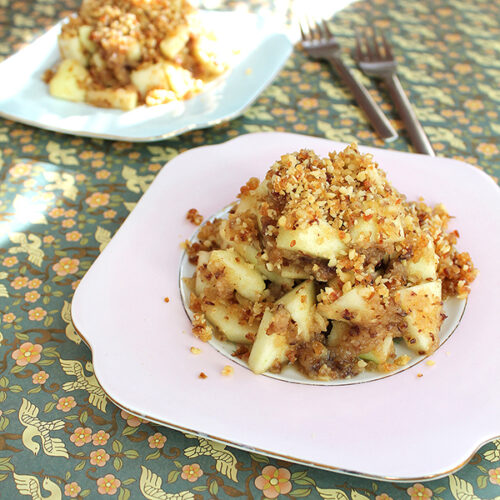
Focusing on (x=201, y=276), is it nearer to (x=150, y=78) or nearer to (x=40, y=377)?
(x=40, y=377)

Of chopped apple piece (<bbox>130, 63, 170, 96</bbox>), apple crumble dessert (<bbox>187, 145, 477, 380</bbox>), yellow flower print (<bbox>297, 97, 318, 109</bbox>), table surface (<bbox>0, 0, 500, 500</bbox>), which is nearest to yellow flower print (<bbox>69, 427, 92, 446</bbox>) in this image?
table surface (<bbox>0, 0, 500, 500</bbox>)

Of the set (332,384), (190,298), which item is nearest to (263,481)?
(332,384)

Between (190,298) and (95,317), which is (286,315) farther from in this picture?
(95,317)

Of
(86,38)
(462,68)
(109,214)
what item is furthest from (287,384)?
(462,68)

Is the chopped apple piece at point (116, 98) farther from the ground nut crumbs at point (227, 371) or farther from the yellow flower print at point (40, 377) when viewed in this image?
the ground nut crumbs at point (227, 371)

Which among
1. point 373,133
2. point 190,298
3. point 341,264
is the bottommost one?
point 373,133

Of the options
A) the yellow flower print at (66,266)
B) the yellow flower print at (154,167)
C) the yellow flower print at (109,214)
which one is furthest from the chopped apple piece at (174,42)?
the yellow flower print at (66,266)
